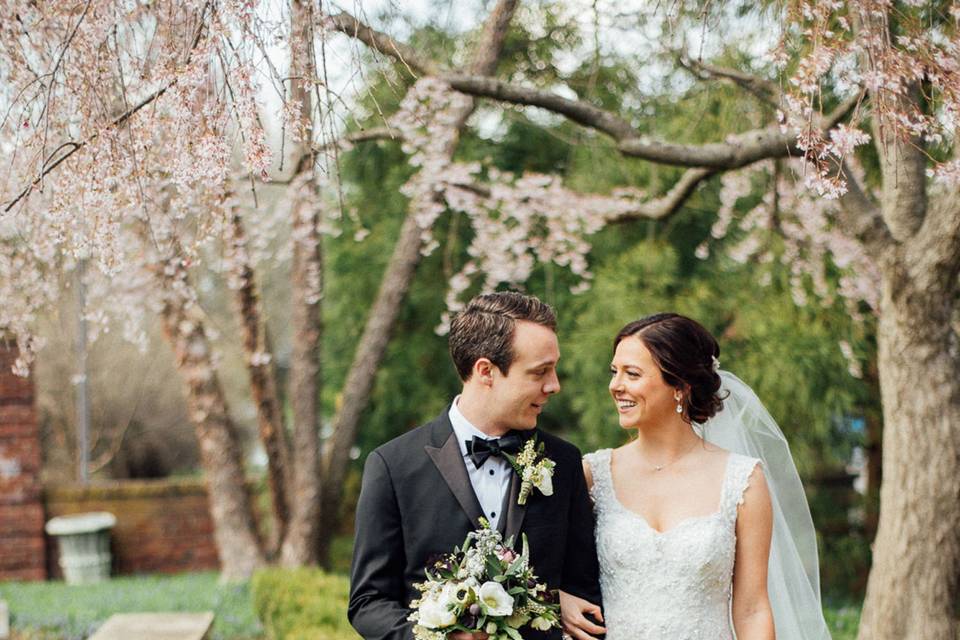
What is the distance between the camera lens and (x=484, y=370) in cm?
273

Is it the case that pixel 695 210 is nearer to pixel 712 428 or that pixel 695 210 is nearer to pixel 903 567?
pixel 903 567

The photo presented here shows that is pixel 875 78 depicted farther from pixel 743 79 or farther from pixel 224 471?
pixel 224 471

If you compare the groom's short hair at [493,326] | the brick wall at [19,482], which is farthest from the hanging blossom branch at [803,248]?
the brick wall at [19,482]

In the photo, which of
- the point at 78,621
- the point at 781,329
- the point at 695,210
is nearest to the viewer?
the point at 78,621

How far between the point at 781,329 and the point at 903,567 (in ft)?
12.8

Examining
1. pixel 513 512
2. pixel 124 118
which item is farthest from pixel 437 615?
pixel 124 118

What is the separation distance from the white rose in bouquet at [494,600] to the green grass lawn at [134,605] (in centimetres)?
327

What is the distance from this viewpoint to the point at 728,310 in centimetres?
884

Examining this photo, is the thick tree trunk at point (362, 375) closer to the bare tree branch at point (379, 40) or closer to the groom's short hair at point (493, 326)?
the bare tree branch at point (379, 40)

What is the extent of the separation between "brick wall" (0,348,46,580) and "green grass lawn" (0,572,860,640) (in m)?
0.34

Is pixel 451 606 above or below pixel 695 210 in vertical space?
below

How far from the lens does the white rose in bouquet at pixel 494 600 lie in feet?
7.80

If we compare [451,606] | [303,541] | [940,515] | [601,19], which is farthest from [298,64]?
[303,541]

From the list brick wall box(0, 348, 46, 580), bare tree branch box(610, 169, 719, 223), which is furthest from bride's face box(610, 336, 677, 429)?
brick wall box(0, 348, 46, 580)
